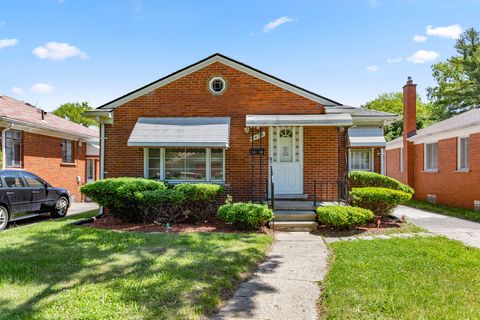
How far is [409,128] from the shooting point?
2031 centimetres

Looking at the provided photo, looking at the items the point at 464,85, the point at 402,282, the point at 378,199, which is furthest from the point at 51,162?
the point at 464,85

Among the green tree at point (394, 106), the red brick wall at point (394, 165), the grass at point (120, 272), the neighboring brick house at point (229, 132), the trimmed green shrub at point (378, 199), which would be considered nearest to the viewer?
the grass at point (120, 272)

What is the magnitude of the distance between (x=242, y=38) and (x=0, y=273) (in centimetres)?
1195

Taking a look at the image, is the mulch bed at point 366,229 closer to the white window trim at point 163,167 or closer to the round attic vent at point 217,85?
the white window trim at point 163,167

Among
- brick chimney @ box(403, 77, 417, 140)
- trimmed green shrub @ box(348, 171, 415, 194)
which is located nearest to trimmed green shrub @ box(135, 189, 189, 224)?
trimmed green shrub @ box(348, 171, 415, 194)

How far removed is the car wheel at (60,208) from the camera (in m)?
12.6

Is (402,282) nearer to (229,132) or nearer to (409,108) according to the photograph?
(229,132)

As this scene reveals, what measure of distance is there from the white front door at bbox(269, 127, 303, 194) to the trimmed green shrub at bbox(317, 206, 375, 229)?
2389 mm

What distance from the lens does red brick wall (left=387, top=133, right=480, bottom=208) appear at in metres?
13.7

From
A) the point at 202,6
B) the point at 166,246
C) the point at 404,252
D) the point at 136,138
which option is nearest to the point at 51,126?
the point at 136,138

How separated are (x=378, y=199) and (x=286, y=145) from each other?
11.3 feet

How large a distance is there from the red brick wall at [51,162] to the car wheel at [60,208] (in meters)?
4.22

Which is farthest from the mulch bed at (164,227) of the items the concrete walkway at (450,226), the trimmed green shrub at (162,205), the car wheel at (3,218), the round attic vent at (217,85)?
the concrete walkway at (450,226)

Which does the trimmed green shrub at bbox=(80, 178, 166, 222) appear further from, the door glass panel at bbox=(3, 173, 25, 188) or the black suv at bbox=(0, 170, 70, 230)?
the door glass panel at bbox=(3, 173, 25, 188)
